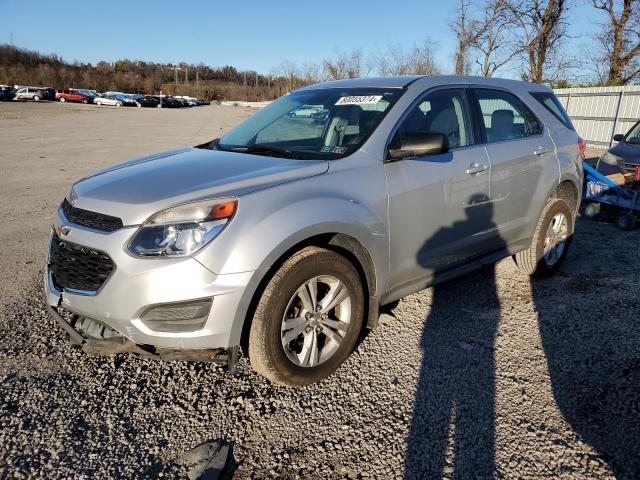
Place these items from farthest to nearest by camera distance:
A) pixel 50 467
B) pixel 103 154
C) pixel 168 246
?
pixel 103 154 → pixel 168 246 → pixel 50 467

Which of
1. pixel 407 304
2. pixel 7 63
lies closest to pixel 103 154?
pixel 407 304

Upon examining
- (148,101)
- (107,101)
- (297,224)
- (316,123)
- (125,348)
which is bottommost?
(125,348)

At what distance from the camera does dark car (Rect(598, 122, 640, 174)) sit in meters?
7.69

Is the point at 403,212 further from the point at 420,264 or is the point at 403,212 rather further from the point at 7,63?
the point at 7,63

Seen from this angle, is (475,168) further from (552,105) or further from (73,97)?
(73,97)

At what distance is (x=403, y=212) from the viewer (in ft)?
10.4

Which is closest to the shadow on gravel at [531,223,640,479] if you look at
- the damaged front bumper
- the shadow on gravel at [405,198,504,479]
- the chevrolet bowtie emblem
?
the shadow on gravel at [405,198,504,479]

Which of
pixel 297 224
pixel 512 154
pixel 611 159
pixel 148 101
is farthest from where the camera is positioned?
pixel 148 101

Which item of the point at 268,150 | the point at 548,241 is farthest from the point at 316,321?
the point at 548,241

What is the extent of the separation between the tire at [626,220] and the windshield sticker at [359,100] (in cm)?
503

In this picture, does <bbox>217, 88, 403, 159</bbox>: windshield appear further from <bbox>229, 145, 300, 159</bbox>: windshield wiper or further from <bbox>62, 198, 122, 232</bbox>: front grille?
<bbox>62, 198, 122, 232</bbox>: front grille

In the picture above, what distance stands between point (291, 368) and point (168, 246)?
98cm

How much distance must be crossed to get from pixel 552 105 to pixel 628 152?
4262 millimetres

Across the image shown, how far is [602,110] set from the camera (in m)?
19.1
